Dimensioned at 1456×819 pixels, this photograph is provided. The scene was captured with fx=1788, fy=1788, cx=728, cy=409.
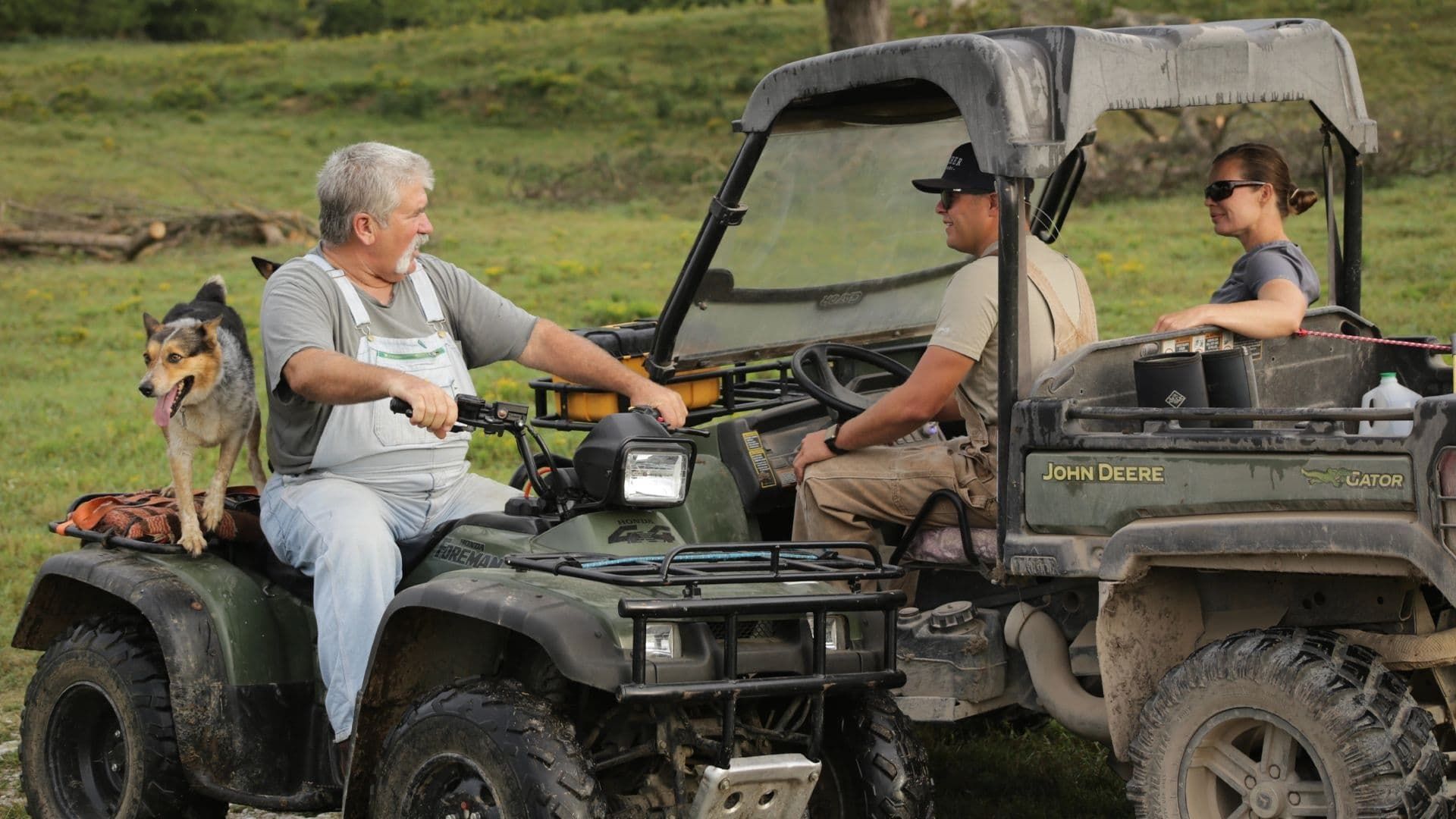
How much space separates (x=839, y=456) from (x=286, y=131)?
2536 cm

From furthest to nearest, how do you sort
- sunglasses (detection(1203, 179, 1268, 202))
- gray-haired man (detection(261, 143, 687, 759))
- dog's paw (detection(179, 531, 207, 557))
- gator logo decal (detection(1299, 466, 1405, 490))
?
1. sunglasses (detection(1203, 179, 1268, 202))
2. dog's paw (detection(179, 531, 207, 557))
3. gray-haired man (detection(261, 143, 687, 759))
4. gator logo decal (detection(1299, 466, 1405, 490))

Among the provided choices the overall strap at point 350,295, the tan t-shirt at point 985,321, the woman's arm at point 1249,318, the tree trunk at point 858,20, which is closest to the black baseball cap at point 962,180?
the tan t-shirt at point 985,321

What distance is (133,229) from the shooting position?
20500 mm

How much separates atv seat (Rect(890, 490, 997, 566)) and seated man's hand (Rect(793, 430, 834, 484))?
0.33m

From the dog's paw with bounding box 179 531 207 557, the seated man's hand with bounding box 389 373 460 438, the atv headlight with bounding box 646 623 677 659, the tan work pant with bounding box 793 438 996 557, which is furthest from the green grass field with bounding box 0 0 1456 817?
the seated man's hand with bounding box 389 373 460 438

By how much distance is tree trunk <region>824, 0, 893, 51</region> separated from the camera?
58.6 feet

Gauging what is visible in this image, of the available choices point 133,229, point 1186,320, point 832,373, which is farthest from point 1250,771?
point 133,229

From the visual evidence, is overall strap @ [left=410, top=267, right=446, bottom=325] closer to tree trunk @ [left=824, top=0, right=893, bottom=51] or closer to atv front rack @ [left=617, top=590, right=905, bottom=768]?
atv front rack @ [left=617, top=590, right=905, bottom=768]

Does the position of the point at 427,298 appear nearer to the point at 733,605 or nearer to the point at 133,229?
the point at 733,605

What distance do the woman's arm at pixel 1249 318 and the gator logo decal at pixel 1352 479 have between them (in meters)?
0.95

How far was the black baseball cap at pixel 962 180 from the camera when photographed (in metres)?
4.91

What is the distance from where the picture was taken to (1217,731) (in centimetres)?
399

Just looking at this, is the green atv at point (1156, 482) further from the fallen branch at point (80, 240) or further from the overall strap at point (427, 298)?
the fallen branch at point (80, 240)

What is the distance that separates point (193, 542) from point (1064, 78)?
2.64m
